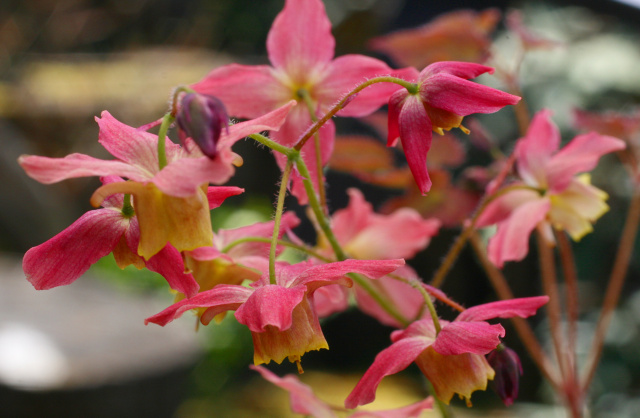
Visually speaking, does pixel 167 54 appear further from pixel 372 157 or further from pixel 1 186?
pixel 372 157

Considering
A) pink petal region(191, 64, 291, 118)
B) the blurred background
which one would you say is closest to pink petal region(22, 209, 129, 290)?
pink petal region(191, 64, 291, 118)

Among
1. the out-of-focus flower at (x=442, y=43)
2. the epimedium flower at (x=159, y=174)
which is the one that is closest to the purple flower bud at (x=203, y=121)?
the epimedium flower at (x=159, y=174)

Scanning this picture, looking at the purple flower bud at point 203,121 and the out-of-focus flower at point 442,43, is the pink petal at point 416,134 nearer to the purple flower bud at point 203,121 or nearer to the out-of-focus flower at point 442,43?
the purple flower bud at point 203,121

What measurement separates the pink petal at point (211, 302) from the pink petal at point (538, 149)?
26cm

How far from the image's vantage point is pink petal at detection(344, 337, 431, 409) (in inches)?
10.4

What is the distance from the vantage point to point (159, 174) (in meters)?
0.22

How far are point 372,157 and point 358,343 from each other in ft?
4.93

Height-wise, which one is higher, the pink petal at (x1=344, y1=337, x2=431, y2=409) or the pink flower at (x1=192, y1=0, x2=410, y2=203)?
the pink flower at (x1=192, y1=0, x2=410, y2=203)

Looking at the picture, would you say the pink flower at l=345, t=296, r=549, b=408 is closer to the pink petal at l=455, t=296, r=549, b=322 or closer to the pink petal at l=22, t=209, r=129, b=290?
the pink petal at l=455, t=296, r=549, b=322

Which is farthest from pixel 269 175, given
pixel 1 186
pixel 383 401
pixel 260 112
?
pixel 260 112

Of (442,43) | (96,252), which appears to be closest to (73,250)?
(96,252)

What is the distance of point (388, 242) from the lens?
48cm

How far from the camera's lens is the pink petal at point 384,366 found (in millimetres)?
265

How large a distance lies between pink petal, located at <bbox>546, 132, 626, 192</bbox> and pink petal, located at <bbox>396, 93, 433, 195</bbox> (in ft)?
0.64
